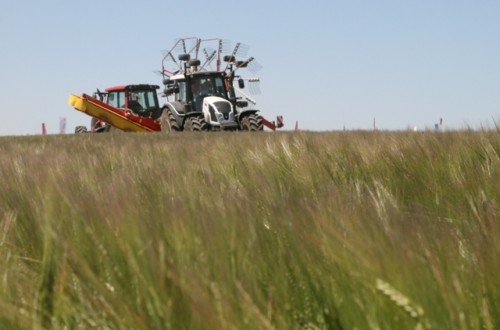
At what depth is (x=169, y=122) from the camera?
15.5 m

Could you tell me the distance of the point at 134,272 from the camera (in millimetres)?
691

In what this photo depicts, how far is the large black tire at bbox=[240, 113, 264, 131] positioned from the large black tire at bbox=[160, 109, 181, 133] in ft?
5.13

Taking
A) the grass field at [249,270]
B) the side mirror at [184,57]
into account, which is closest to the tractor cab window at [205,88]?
the side mirror at [184,57]

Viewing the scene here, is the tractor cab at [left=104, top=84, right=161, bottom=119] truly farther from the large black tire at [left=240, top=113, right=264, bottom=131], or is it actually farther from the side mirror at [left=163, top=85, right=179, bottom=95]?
the large black tire at [left=240, top=113, right=264, bottom=131]

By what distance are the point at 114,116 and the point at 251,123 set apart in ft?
14.3

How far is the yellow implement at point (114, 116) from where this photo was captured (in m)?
17.0

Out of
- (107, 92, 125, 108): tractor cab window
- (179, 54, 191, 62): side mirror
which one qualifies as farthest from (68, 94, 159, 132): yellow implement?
(179, 54, 191, 62): side mirror

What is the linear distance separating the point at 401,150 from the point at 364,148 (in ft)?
0.52

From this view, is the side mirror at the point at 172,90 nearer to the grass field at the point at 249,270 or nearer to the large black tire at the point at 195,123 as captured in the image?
the large black tire at the point at 195,123

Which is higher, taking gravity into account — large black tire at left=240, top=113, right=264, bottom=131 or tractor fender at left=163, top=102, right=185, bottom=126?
tractor fender at left=163, top=102, right=185, bottom=126

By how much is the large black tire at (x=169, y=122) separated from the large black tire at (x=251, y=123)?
1.57 meters

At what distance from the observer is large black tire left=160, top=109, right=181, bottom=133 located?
15324mm

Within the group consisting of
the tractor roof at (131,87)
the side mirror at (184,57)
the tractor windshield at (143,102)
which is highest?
the side mirror at (184,57)

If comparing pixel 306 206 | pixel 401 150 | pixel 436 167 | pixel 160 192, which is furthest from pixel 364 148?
pixel 306 206
